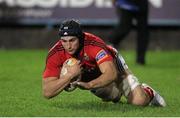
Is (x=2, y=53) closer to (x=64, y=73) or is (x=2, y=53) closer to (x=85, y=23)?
(x=85, y=23)

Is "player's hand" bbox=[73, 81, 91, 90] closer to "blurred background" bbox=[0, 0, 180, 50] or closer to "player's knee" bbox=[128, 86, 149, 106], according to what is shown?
"player's knee" bbox=[128, 86, 149, 106]

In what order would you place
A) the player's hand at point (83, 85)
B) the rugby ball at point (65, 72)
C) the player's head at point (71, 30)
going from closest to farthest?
the player's hand at point (83, 85) → the rugby ball at point (65, 72) → the player's head at point (71, 30)

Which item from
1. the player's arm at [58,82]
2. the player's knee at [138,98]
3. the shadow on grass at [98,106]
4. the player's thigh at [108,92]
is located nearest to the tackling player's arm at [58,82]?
the player's arm at [58,82]

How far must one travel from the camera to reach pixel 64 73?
30.3ft

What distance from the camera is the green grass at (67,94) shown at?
9.34 m

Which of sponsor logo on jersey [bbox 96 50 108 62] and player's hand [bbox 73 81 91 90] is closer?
player's hand [bbox 73 81 91 90]

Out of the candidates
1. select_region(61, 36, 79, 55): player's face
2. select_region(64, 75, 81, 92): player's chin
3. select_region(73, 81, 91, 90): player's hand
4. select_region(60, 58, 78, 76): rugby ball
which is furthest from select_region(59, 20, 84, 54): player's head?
select_region(73, 81, 91, 90): player's hand

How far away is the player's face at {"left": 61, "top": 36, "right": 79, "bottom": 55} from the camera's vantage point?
30.0 feet

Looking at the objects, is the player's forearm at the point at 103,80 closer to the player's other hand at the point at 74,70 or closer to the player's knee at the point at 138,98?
the player's other hand at the point at 74,70

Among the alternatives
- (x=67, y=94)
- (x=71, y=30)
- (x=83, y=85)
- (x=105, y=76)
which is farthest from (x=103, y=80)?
(x=67, y=94)

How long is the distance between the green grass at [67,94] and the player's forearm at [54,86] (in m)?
0.23

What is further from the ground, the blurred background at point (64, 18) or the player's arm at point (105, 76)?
the player's arm at point (105, 76)

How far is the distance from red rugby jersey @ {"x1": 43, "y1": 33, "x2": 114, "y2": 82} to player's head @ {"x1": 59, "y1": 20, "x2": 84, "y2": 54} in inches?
5.0

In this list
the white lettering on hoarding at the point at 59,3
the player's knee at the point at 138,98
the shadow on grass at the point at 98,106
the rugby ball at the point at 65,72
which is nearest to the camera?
the rugby ball at the point at 65,72
